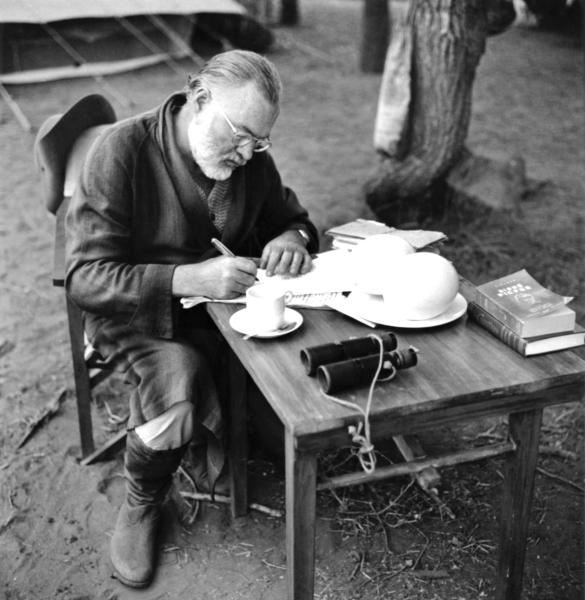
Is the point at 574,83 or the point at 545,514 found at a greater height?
the point at 545,514

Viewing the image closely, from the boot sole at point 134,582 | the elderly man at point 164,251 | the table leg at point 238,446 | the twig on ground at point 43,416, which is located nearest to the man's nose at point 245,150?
the elderly man at point 164,251

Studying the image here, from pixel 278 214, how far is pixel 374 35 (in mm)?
6627

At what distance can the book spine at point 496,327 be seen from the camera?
199 centimetres

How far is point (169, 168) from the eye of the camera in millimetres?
2521

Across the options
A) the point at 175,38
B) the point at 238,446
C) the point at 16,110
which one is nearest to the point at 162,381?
the point at 238,446

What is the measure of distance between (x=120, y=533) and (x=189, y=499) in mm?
345

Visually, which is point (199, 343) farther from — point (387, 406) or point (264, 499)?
point (387, 406)

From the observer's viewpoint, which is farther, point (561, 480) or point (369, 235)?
point (561, 480)

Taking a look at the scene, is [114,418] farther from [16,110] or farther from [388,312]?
[16,110]

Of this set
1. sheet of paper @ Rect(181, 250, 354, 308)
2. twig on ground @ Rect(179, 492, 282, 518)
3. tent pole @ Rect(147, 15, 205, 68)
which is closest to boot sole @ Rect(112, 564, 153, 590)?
twig on ground @ Rect(179, 492, 282, 518)

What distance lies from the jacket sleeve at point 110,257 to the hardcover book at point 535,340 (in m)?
0.91

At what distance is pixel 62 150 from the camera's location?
2.94m

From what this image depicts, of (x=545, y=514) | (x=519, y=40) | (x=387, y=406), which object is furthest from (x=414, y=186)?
(x=519, y=40)

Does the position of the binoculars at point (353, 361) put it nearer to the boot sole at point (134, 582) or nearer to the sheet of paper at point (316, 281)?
the sheet of paper at point (316, 281)
